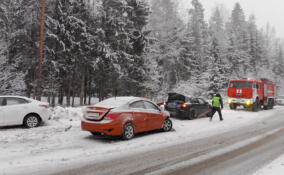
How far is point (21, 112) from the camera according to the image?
424 inches

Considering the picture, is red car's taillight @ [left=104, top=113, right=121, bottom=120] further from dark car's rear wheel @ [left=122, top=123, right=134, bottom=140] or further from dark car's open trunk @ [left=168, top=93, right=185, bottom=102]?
dark car's open trunk @ [left=168, top=93, right=185, bottom=102]

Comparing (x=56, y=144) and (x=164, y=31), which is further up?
(x=164, y=31)

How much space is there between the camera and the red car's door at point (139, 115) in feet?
32.2

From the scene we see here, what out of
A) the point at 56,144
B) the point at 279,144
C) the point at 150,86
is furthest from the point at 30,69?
the point at 279,144

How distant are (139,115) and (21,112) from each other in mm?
5161

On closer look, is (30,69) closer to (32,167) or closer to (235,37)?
(32,167)

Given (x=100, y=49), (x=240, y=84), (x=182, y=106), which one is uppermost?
(x=100, y=49)

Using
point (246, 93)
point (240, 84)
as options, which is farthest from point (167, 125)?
point (240, 84)

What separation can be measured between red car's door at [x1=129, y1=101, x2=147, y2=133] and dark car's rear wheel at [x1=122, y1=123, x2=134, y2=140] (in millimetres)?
247

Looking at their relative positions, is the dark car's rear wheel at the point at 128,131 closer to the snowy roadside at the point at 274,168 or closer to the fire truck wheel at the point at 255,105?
the snowy roadside at the point at 274,168

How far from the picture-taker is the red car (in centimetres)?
892

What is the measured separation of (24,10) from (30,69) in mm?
5699

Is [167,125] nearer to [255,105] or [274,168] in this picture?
[274,168]

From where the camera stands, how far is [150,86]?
30.6 m
